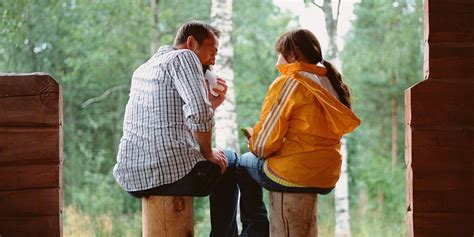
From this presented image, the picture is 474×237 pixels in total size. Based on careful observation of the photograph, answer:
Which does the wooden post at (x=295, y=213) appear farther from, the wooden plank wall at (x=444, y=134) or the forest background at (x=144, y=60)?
the forest background at (x=144, y=60)

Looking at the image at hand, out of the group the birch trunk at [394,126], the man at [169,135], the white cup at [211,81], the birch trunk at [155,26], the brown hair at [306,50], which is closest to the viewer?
the man at [169,135]

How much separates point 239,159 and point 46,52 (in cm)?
679

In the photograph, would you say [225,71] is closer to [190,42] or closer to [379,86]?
[190,42]

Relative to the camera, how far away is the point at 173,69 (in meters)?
3.18

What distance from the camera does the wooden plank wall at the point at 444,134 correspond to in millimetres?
3396

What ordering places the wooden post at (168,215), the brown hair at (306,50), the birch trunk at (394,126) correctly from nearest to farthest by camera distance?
1. the wooden post at (168,215)
2. the brown hair at (306,50)
3. the birch trunk at (394,126)

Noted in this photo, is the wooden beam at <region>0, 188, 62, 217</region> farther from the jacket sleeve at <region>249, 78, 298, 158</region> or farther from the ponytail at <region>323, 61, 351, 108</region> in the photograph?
the ponytail at <region>323, 61, 351, 108</region>

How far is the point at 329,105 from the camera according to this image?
3.21 metres

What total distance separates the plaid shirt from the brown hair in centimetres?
48

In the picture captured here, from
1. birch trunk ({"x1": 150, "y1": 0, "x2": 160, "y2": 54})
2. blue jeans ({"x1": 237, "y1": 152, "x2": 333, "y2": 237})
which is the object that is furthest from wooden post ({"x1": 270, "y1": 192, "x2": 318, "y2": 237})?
birch trunk ({"x1": 150, "y1": 0, "x2": 160, "y2": 54})

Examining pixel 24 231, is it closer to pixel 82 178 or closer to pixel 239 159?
pixel 239 159

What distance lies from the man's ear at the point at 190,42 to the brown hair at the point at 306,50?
0.44 metres

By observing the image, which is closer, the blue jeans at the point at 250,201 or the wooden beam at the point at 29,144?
the wooden beam at the point at 29,144

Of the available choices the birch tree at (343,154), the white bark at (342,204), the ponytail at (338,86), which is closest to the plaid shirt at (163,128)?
the ponytail at (338,86)
